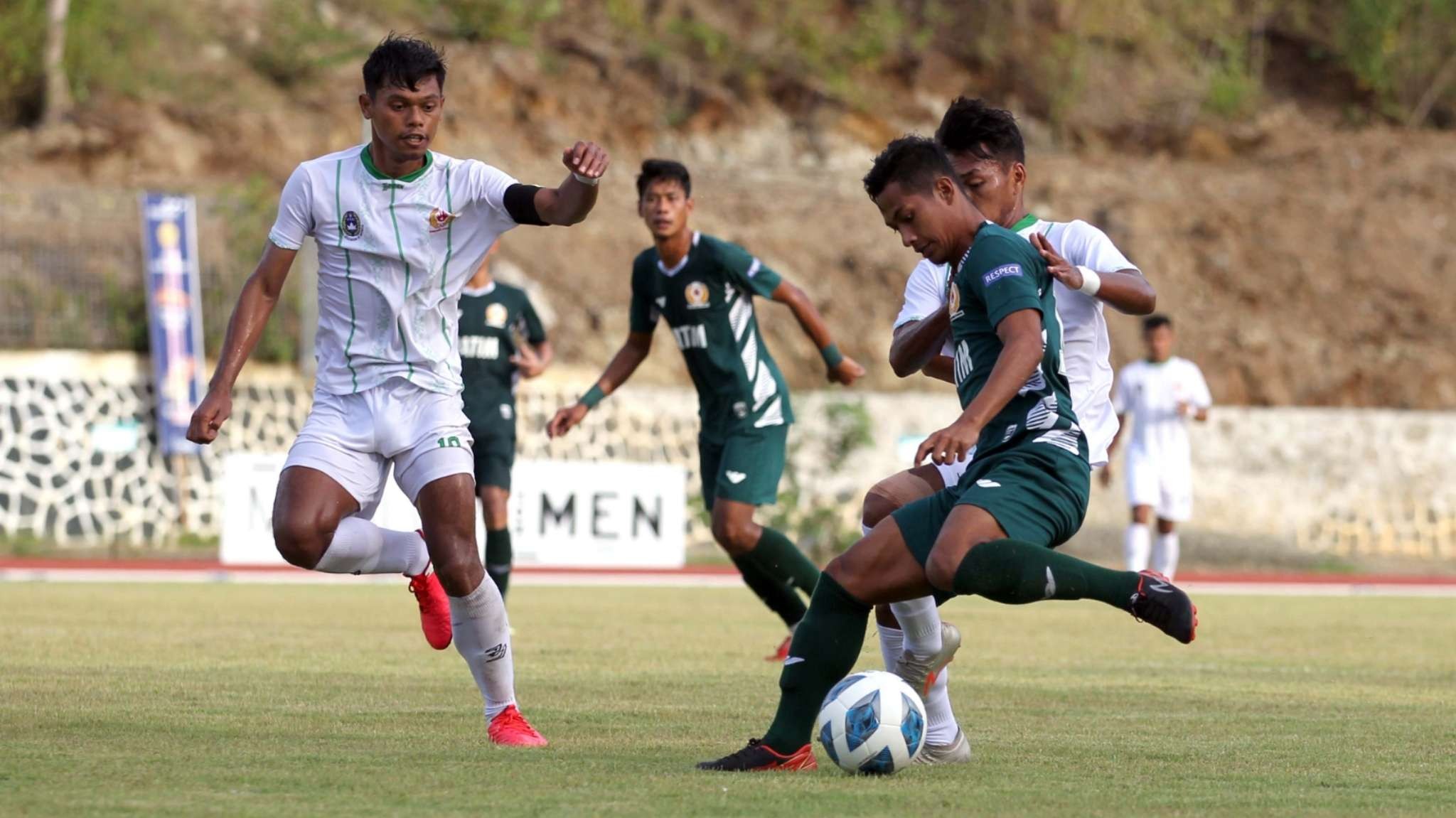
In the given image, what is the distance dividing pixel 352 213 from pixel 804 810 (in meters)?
2.67

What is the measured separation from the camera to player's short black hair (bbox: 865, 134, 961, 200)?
5.29 meters

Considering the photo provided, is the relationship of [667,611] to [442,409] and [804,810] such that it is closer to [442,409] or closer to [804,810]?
[442,409]

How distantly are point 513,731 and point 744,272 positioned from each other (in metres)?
4.25

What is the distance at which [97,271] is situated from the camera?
23875 millimetres

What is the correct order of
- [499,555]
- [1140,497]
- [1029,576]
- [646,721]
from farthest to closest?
1. [1140,497]
2. [499,555]
3. [646,721]
4. [1029,576]

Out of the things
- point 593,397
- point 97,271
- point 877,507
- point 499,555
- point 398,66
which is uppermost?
point 97,271

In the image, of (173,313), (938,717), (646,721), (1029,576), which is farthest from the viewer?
(173,313)

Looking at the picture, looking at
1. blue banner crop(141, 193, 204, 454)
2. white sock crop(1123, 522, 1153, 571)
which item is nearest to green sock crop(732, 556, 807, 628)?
white sock crop(1123, 522, 1153, 571)

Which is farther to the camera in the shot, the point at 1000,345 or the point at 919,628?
the point at 919,628

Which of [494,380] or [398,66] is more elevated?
[398,66]

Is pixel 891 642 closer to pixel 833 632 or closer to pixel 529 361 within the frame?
pixel 833 632

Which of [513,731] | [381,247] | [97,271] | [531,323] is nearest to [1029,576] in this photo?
[513,731]

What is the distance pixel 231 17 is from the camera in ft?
106

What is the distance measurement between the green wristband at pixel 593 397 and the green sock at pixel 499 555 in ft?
4.85
